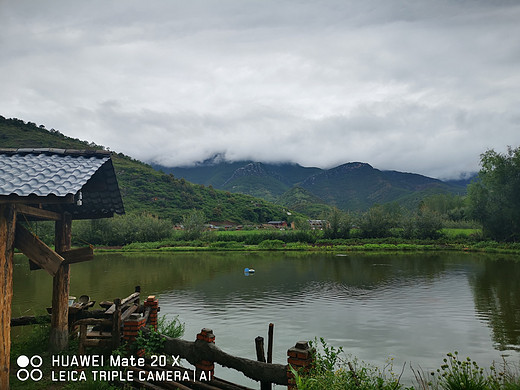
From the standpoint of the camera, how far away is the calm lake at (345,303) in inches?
506

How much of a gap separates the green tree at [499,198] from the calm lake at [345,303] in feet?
68.0

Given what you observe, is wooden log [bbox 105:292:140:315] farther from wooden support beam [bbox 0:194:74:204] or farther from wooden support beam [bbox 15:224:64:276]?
wooden support beam [bbox 0:194:74:204]

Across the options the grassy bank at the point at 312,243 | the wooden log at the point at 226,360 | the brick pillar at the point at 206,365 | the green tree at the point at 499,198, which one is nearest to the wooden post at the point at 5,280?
the wooden log at the point at 226,360

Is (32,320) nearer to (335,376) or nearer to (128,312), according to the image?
(128,312)

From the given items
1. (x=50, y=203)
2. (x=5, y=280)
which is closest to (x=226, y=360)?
(x=5, y=280)

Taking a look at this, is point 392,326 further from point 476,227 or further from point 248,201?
point 248,201

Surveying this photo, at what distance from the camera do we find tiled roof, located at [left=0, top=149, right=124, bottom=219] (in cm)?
666

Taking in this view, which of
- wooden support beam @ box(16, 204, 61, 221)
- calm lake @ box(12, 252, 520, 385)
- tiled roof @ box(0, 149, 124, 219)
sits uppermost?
tiled roof @ box(0, 149, 124, 219)

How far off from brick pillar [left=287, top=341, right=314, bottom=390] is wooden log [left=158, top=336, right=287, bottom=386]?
7.4 inches

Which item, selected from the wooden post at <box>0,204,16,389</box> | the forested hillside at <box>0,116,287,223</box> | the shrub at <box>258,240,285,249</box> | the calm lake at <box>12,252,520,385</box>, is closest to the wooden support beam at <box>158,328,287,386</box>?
the wooden post at <box>0,204,16,389</box>

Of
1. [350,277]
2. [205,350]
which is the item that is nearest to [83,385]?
[205,350]

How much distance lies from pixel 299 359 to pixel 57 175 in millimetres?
5586

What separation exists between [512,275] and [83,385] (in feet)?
99.7

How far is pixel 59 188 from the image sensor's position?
6773 millimetres
